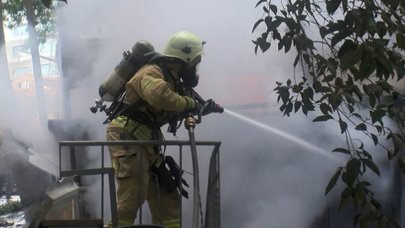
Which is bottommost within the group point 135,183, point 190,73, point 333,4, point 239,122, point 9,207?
point 9,207

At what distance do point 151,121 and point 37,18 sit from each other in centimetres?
854

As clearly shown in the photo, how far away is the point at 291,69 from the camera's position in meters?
4.32

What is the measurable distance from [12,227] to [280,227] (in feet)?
11.6

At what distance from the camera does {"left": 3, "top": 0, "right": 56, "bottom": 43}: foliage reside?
10440 mm

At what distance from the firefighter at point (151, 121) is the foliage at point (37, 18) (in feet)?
24.3

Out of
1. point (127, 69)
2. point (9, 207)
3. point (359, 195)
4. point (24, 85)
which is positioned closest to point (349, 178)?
point (359, 195)

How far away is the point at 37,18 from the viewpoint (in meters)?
11.2

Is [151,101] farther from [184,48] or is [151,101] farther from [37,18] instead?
[37,18]

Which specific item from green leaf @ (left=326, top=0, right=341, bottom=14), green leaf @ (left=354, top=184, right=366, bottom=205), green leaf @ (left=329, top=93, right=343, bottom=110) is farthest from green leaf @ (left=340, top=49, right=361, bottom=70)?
green leaf @ (left=354, top=184, right=366, bottom=205)

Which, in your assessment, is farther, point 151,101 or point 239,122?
point 239,122

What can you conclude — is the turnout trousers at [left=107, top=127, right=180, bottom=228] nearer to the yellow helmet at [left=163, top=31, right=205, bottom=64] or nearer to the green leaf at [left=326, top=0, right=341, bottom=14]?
the yellow helmet at [left=163, top=31, right=205, bottom=64]

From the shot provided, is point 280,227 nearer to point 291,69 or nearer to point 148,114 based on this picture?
point 291,69

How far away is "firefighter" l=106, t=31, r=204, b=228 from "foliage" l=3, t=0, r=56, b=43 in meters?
7.42

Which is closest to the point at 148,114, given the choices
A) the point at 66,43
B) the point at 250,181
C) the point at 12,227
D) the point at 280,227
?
the point at 250,181
